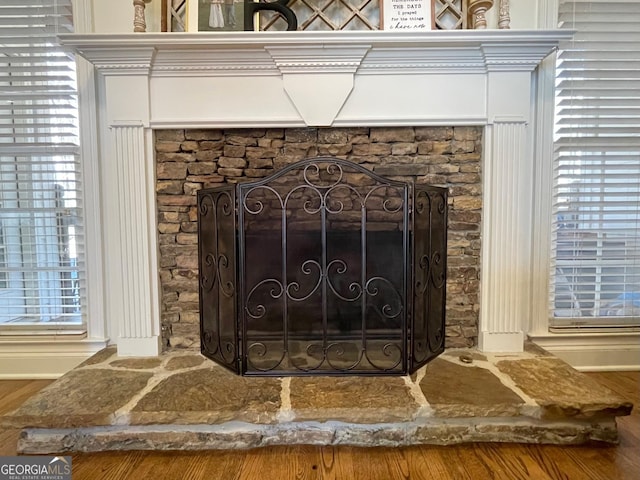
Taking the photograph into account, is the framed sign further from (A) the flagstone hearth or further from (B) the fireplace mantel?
(A) the flagstone hearth

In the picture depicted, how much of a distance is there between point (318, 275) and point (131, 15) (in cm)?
142

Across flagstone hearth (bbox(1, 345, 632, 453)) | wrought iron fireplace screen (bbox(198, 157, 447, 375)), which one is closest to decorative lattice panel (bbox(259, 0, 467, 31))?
wrought iron fireplace screen (bbox(198, 157, 447, 375))

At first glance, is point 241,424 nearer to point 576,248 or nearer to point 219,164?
point 219,164

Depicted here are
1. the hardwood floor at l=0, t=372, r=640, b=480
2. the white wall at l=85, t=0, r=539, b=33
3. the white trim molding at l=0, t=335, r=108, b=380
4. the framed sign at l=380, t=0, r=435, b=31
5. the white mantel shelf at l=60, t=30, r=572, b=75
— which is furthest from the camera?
the white trim molding at l=0, t=335, r=108, b=380

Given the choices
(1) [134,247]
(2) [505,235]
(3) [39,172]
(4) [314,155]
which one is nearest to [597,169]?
(2) [505,235]

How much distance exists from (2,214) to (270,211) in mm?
1295

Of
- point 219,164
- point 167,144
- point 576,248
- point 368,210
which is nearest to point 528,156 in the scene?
point 576,248

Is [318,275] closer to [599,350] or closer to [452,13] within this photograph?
[452,13]

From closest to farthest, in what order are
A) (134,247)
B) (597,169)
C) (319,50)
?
(319,50)
(134,247)
(597,169)

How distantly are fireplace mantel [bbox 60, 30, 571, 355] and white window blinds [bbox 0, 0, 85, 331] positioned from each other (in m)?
0.30

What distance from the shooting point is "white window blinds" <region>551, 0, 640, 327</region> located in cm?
164

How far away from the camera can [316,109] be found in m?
1.49

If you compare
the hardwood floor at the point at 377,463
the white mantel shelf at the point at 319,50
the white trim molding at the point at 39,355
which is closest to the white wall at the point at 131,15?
the white mantel shelf at the point at 319,50

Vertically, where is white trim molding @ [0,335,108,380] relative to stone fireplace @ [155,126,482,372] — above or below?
below
